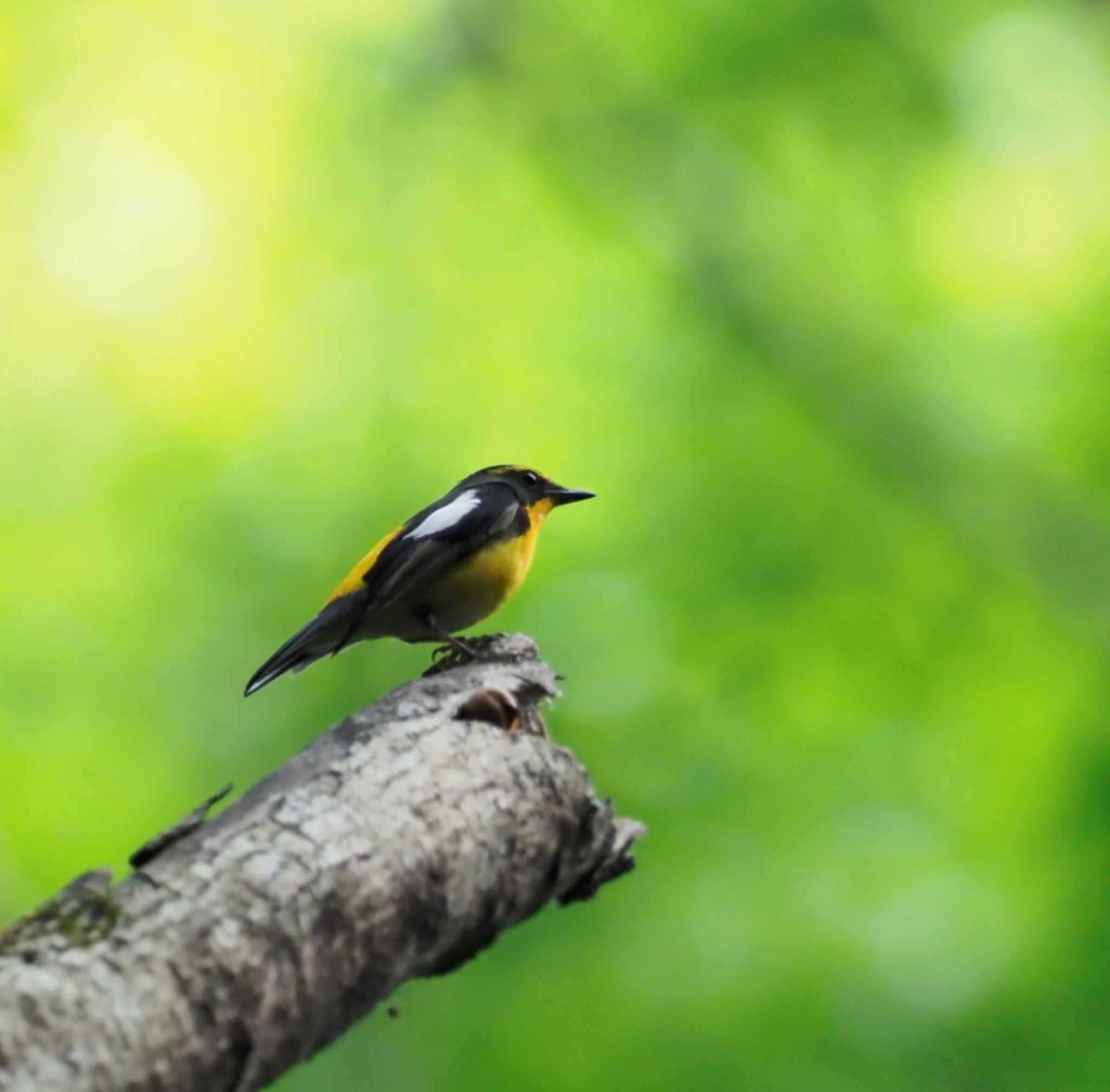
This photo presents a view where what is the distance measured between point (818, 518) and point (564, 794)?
16.1ft

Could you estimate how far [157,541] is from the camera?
331 inches

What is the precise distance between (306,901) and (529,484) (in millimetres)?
4409

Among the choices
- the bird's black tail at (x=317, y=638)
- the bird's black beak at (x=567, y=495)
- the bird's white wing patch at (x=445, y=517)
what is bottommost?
the bird's black tail at (x=317, y=638)

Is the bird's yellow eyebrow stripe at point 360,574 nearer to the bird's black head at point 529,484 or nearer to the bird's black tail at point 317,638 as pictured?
the bird's black tail at point 317,638

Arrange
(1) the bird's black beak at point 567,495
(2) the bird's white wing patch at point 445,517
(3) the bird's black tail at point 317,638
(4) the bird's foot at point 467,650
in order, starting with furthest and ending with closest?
1. (1) the bird's black beak at point 567,495
2. (2) the bird's white wing patch at point 445,517
3. (3) the bird's black tail at point 317,638
4. (4) the bird's foot at point 467,650

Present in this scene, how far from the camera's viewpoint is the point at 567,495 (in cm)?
702

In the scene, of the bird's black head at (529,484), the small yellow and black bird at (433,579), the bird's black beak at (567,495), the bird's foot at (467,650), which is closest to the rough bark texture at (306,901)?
the bird's foot at (467,650)

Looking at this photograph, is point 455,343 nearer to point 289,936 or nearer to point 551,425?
point 551,425

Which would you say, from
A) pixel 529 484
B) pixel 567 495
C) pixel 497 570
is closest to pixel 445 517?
pixel 497 570

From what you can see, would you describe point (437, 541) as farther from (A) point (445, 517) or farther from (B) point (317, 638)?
(B) point (317, 638)

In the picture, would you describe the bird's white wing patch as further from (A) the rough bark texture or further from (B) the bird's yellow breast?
(A) the rough bark texture

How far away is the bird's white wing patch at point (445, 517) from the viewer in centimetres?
612

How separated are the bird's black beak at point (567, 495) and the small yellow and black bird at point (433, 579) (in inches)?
13.6

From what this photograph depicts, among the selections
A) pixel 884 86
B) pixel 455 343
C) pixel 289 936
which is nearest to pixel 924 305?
pixel 884 86
